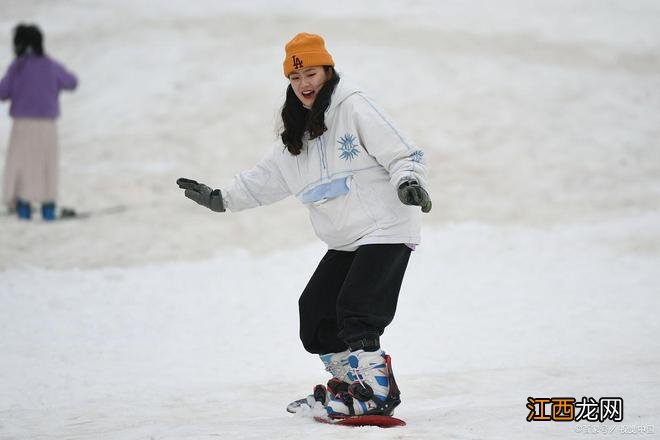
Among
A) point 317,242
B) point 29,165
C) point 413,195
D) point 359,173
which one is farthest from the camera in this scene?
point 29,165

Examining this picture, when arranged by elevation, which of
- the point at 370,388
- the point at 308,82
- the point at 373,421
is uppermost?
the point at 308,82

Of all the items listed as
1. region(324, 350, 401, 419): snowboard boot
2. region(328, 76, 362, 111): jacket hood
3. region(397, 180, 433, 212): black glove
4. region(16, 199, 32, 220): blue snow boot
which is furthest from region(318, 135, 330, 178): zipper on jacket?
region(16, 199, 32, 220): blue snow boot

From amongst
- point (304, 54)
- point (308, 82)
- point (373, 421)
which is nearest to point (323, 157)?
point (308, 82)

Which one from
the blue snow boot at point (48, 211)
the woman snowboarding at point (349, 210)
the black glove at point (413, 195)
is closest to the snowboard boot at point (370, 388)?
the woman snowboarding at point (349, 210)

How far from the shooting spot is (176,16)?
18.9 meters

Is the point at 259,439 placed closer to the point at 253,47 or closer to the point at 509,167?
the point at 509,167

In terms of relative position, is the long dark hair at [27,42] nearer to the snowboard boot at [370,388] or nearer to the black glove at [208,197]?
the black glove at [208,197]

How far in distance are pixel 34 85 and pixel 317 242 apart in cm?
374

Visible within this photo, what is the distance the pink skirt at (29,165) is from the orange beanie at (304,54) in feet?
22.8

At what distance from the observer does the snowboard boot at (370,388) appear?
4.02 meters

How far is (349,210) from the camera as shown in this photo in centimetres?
412

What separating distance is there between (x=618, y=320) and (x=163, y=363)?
3208 millimetres

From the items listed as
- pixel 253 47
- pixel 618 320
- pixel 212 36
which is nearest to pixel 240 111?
pixel 253 47

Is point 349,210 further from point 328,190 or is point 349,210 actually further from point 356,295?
point 356,295
